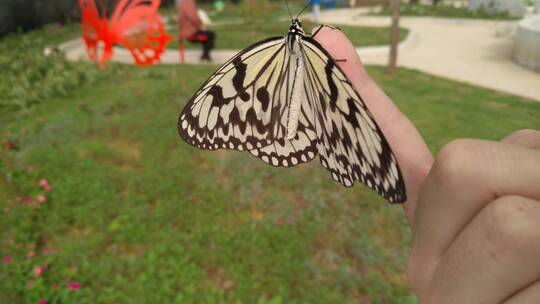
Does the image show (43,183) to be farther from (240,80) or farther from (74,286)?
(240,80)

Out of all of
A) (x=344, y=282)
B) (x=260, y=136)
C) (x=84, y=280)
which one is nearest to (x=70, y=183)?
(x=84, y=280)

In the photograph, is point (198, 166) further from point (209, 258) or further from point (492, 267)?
point (492, 267)

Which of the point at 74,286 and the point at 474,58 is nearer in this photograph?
the point at 74,286

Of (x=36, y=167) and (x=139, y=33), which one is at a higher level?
(x=139, y=33)

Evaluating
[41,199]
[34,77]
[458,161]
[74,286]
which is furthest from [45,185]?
[458,161]

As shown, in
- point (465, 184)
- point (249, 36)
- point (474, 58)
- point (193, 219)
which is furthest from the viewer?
point (249, 36)

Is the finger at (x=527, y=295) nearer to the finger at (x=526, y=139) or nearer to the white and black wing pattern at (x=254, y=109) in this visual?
the finger at (x=526, y=139)
